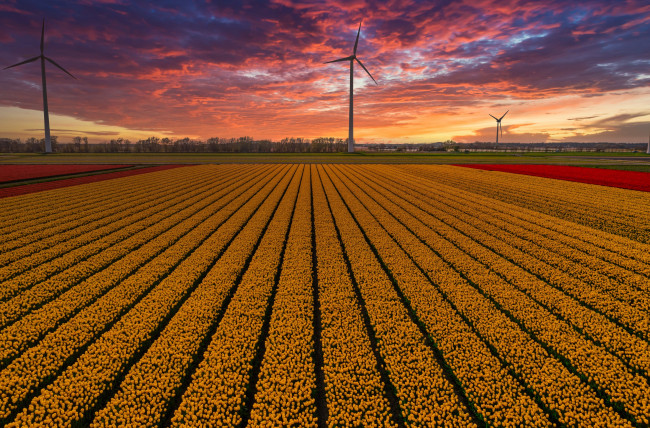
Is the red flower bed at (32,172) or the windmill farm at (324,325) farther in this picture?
the red flower bed at (32,172)

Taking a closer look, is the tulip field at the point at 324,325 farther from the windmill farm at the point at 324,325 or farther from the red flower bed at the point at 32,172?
the red flower bed at the point at 32,172

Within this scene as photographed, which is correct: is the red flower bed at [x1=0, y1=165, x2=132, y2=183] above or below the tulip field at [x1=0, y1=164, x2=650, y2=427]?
above

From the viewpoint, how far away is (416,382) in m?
5.42

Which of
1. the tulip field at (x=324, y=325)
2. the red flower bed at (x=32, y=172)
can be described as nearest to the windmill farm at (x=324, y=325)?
the tulip field at (x=324, y=325)

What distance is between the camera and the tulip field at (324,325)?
502cm

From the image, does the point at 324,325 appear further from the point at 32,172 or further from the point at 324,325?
the point at 32,172

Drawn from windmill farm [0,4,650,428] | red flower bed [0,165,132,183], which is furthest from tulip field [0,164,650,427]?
red flower bed [0,165,132,183]

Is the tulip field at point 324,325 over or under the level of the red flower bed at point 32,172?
under

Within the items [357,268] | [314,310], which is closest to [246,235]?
[357,268]

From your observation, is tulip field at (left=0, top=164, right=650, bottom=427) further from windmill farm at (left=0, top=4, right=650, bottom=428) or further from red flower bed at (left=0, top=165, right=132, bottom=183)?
red flower bed at (left=0, top=165, right=132, bottom=183)

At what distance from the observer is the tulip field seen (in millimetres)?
5023

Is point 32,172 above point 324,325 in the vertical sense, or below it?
above

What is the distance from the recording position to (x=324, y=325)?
23.5 ft

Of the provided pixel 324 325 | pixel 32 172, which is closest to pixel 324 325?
pixel 324 325
